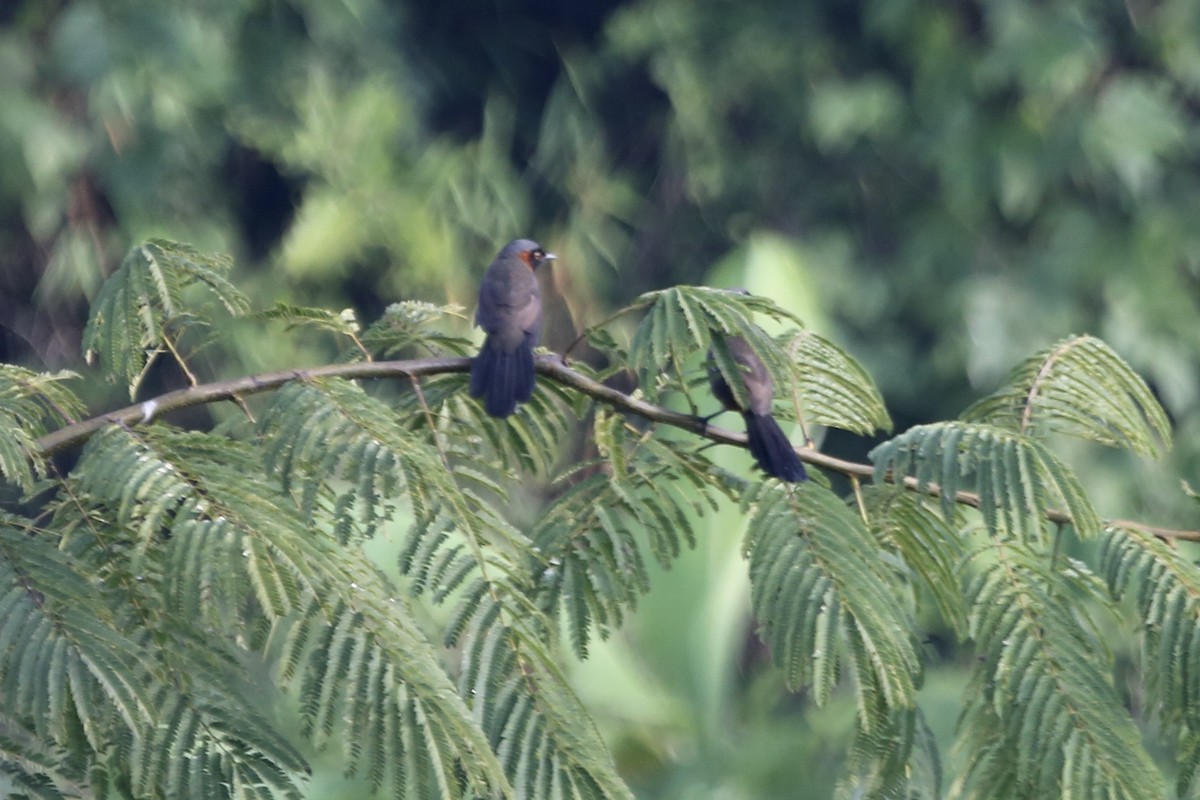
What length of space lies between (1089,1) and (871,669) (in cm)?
629

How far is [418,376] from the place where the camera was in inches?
81.2

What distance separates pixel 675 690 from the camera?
617 centimetres

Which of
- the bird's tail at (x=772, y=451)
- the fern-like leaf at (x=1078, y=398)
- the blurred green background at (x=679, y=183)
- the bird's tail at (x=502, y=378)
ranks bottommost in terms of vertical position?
the bird's tail at (x=772, y=451)

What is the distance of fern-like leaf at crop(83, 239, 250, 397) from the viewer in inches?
78.4

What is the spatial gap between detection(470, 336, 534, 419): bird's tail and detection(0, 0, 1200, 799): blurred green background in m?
3.57

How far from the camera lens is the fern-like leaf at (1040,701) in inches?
69.6

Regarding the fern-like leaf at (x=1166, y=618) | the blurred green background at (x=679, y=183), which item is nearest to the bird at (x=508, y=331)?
the fern-like leaf at (x=1166, y=618)

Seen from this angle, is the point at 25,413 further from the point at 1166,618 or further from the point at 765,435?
the point at 1166,618

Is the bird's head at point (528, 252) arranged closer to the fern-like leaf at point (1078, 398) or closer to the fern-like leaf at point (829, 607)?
the fern-like leaf at point (1078, 398)

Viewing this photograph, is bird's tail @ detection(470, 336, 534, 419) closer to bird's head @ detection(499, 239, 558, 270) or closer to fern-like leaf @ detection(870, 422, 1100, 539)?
fern-like leaf @ detection(870, 422, 1100, 539)

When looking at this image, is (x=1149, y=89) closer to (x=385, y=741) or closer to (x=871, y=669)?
(x=871, y=669)

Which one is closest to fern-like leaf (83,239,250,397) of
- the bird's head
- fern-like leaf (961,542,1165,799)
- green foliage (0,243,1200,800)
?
green foliage (0,243,1200,800)

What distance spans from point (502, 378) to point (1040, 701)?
33.1 inches

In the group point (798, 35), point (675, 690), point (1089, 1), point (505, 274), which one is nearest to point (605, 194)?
point (798, 35)
